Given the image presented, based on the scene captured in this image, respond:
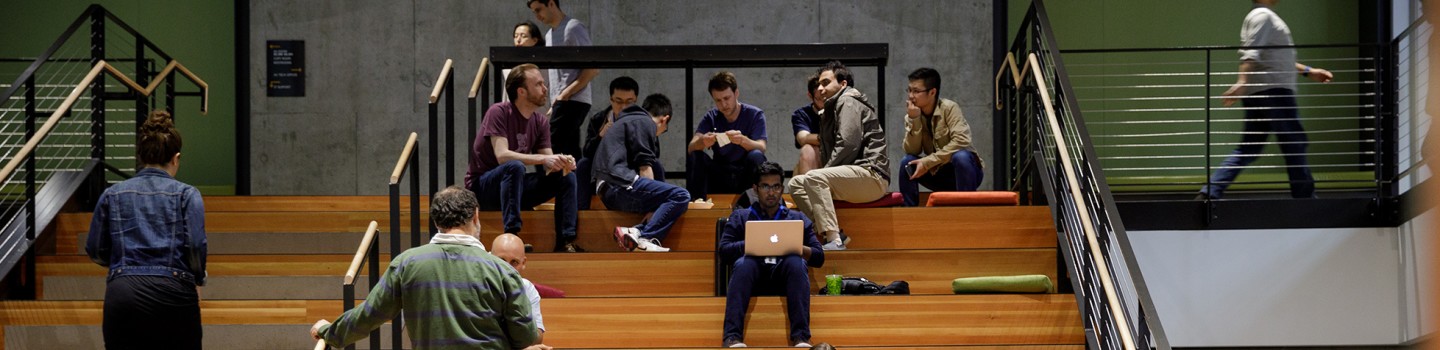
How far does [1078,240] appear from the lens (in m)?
6.64

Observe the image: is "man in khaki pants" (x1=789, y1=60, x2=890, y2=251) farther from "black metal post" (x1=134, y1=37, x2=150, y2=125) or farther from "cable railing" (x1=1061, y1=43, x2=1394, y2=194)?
"black metal post" (x1=134, y1=37, x2=150, y2=125)

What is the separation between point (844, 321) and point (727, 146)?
2.02 metres

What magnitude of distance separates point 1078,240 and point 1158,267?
1834 millimetres

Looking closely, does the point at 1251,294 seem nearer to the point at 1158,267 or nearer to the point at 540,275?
the point at 1158,267

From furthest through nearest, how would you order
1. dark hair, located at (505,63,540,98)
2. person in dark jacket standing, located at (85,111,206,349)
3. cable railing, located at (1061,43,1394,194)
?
cable railing, located at (1061,43,1394,194) → dark hair, located at (505,63,540,98) → person in dark jacket standing, located at (85,111,206,349)

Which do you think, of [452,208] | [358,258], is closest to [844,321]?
[358,258]

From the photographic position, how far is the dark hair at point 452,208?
456 cm

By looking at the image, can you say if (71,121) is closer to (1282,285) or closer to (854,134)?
(854,134)

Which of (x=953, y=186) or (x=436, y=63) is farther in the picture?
(x=436, y=63)

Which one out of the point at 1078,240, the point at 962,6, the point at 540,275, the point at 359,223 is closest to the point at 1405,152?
the point at 962,6

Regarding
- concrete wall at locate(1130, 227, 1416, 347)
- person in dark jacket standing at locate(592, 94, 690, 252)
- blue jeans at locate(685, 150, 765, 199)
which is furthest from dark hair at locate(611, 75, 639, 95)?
concrete wall at locate(1130, 227, 1416, 347)

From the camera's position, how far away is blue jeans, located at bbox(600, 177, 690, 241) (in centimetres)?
738

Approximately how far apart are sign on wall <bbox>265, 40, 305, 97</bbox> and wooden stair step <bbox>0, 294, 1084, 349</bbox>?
178 inches

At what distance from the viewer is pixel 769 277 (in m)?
6.57
